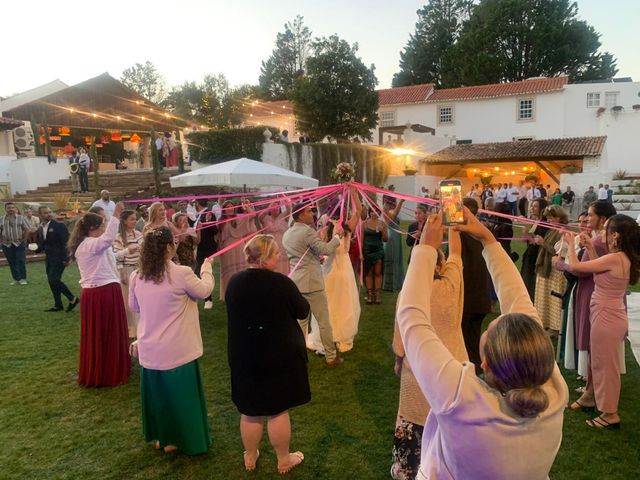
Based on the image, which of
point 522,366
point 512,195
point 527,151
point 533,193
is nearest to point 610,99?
point 527,151

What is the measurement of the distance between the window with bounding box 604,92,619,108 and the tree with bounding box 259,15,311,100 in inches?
1424

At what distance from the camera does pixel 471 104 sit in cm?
3316

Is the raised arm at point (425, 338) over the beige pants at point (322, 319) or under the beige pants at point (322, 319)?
over

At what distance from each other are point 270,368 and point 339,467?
1.06m

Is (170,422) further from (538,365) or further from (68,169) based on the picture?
(68,169)

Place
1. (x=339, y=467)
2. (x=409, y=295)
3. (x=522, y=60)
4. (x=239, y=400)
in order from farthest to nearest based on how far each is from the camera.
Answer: (x=522, y=60)
(x=339, y=467)
(x=239, y=400)
(x=409, y=295)

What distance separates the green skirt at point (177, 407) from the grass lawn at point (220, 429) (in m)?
0.16

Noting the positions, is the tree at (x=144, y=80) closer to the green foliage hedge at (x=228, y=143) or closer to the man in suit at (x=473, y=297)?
the green foliage hedge at (x=228, y=143)

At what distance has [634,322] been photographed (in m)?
6.74

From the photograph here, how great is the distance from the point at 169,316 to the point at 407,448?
188cm

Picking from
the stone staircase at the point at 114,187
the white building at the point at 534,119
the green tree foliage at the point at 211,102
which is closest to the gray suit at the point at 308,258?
the stone staircase at the point at 114,187

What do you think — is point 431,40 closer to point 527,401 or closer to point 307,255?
point 307,255

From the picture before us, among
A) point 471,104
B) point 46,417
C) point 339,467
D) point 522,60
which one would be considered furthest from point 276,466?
point 522,60

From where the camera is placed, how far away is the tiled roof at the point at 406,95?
3428 cm
